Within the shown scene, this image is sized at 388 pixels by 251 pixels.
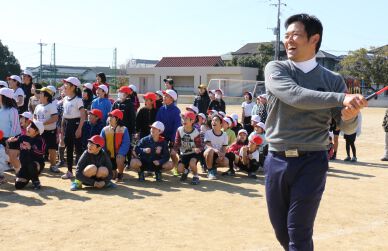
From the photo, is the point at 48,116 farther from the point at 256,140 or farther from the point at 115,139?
the point at 256,140

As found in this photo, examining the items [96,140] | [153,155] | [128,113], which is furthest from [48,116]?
[153,155]

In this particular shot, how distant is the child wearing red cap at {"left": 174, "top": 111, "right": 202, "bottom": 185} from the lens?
859 centimetres

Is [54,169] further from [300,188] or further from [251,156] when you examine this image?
[300,188]

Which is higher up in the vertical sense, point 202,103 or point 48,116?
point 202,103

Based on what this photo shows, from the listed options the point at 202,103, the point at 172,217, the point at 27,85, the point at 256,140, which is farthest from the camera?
the point at 202,103

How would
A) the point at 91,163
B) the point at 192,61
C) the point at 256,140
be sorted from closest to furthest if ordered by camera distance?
1. the point at 91,163
2. the point at 256,140
3. the point at 192,61

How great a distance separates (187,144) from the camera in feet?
28.3

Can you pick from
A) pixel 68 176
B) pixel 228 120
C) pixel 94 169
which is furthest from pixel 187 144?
pixel 68 176

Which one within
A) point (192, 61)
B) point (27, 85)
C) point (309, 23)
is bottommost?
point (27, 85)

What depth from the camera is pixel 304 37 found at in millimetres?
2955

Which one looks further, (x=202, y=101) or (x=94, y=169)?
(x=202, y=101)

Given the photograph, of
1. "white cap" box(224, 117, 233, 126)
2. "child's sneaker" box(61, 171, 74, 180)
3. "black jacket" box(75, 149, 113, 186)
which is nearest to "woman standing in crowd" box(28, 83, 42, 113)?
"child's sneaker" box(61, 171, 74, 180)

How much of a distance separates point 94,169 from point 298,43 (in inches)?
206

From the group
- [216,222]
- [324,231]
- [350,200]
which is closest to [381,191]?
[350,200]
